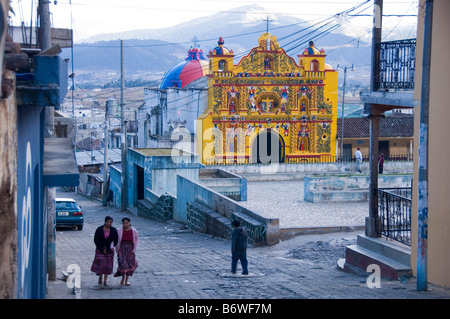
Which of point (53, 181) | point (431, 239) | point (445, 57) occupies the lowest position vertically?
point (431, 239)

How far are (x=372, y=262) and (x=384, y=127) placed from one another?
36.2 metres

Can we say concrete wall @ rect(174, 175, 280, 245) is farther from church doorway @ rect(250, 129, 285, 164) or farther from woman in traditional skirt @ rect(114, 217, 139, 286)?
church doorway @ rect(250, 129, 285, 164)

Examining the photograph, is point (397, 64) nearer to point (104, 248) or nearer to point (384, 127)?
point (104, 248)

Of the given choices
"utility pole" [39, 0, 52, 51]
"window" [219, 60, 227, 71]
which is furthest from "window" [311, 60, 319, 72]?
"utility pole" [39, 0, 52, 51]

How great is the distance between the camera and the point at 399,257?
12.1m

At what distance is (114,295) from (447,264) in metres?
5.20

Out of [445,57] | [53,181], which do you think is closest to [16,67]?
[53,181]

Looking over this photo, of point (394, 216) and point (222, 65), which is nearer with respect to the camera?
point (394, 216)

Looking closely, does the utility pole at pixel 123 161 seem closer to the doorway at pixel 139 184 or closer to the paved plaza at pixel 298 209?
the doorway at pixel 139 184

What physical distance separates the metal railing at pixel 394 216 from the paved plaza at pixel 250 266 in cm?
104

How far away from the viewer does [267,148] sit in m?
42.2

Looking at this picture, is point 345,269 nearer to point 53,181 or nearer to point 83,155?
point 53,181

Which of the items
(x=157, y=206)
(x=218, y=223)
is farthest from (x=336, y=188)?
(x=218, y=223)

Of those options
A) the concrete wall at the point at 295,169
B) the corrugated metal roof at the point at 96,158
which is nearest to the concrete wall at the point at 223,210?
the concrete wall at the point at 295,169
